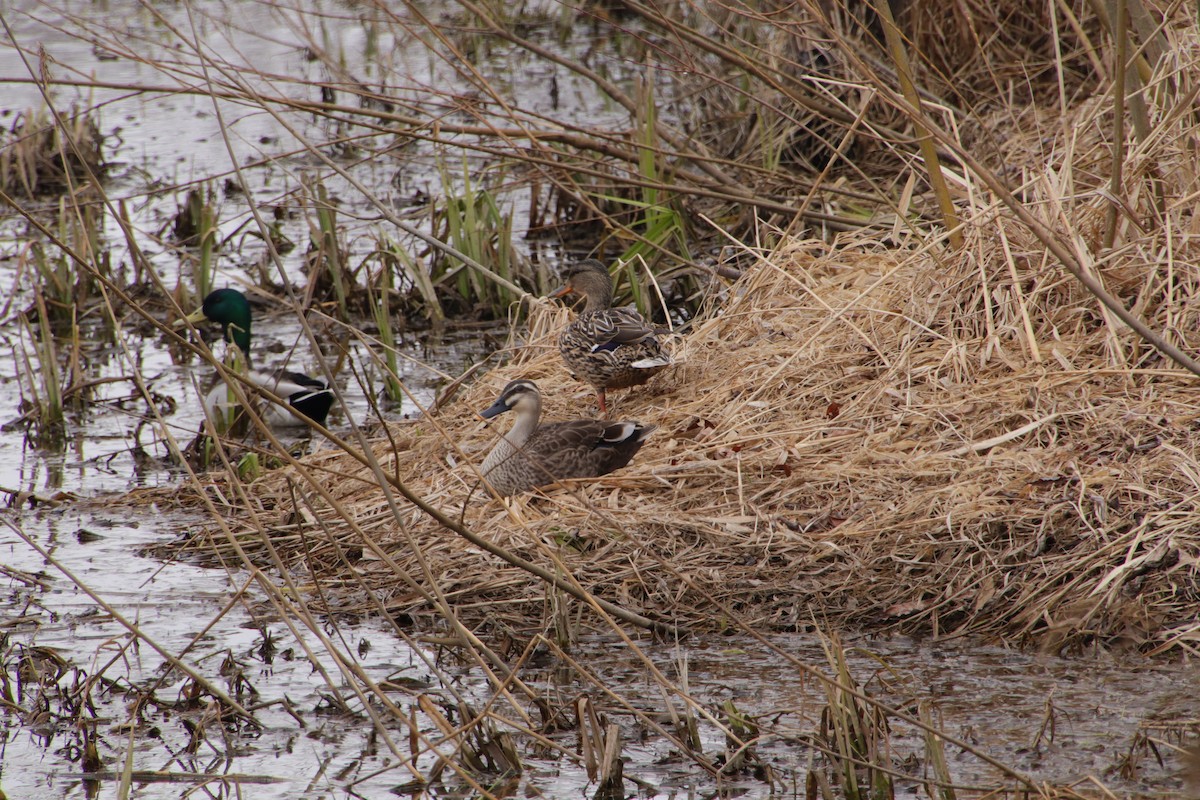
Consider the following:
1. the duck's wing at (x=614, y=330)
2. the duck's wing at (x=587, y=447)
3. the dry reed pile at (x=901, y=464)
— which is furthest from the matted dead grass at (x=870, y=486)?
the duck's wing at (x=614, y=330)

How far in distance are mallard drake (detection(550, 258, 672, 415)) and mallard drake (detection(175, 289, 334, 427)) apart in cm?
125

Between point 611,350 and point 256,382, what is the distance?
1.64 metres

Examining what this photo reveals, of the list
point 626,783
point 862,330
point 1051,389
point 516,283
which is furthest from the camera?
point 516,283

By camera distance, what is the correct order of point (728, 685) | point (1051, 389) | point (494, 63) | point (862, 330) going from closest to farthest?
point (728, 685) → point (1051, 389) → point (862, 330) → point (494, 63)

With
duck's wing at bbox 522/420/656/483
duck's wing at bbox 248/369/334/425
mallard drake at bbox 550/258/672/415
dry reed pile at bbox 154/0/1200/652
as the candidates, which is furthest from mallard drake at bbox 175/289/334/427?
duck's wing at bbox 522/420/656/483

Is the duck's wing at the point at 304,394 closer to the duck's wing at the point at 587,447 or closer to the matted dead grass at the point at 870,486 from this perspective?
the matted dead grass at the point at 870,486

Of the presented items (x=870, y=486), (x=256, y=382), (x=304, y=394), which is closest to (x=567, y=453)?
(x=870, y=486)

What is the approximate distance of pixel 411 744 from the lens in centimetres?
346

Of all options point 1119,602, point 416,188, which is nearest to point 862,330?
point 1119,602

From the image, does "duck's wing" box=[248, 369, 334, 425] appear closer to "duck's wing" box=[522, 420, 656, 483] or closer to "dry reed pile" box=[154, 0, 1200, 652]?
"dry reed pile" box=[154, 0, 1200, 652]

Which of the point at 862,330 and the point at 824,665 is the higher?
the point at 862,330

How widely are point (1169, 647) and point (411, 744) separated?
2.05m

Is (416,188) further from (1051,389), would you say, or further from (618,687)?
(618,687)

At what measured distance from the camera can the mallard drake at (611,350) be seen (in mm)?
5719
